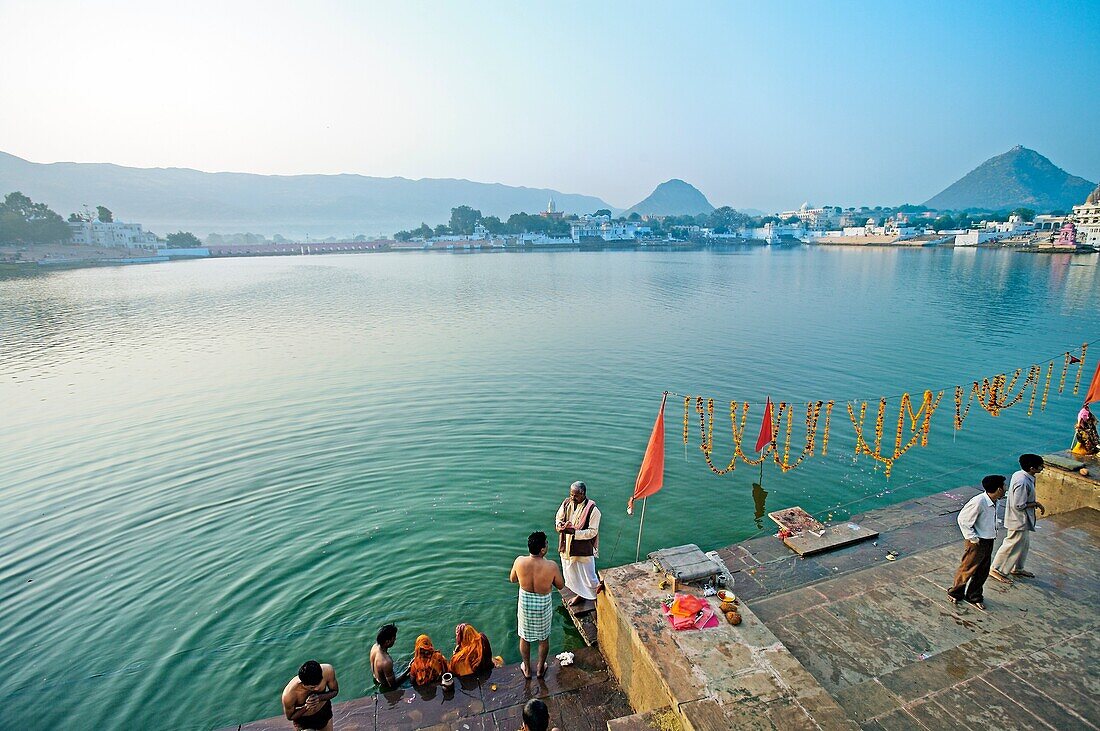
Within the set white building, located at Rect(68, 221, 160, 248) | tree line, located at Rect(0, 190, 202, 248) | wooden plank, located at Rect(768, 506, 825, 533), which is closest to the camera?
wooden plank, located at Rect(768, 506, 825, 533)

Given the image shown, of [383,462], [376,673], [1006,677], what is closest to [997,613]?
[1006,677]

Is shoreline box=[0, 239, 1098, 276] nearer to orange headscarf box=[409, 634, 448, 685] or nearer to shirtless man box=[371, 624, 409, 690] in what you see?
shirtless man box=[371, 624, 409, 690]

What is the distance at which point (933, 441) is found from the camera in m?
16.9

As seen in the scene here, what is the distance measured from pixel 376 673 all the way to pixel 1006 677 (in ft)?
25.4

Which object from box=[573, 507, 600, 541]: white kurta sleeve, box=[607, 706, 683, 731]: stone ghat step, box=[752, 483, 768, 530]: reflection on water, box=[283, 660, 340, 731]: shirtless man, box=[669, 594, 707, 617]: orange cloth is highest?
box=[573, 507, 600, 541]: white kurta sleeve

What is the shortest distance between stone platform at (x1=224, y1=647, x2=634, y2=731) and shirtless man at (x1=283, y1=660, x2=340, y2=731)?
0.57 metres

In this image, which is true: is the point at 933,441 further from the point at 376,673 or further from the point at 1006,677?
the point at 376,673

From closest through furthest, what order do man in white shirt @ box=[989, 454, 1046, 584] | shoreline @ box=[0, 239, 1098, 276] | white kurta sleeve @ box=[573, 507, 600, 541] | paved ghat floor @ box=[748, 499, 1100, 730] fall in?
1. paved ghat floor @ box=[748, 499, 1100, 730]
2. man in white shirt @ box=[989, 454, 1046, 584]
3. white kurta sleeve @ box=[573, 507, 600, 541]
4. shoreline @ box=[0, 239, 1098, 276]

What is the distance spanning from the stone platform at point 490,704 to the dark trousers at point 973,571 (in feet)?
16.8

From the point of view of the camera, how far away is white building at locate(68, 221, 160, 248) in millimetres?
132000

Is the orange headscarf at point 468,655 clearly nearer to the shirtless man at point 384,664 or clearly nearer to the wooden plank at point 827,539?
the shirtless man at point 384,664

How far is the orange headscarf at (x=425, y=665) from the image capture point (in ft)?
Answer: 22.5

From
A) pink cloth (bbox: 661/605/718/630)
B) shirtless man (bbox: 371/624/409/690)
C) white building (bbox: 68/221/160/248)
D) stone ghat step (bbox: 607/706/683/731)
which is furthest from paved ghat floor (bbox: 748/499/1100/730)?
white building (bbox: 68/221/160/248)

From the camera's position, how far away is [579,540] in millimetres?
7637
